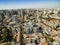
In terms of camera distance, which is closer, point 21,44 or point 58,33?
→ point 21,44

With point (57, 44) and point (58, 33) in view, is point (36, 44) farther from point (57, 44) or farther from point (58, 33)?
point (58, 33)

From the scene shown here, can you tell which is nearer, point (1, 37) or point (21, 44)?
point (21, 44)

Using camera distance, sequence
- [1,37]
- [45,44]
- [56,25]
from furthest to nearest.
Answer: [56,25], [1,37], [45,44]

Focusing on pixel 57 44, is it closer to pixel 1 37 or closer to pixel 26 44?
pixel 26 44

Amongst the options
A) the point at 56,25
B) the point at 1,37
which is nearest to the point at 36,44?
the point at 1,37

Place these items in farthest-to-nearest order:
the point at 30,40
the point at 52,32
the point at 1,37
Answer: the point at 52,32, the point at 1,37, the point at 30,40

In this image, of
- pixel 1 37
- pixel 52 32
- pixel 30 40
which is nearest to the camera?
pixel 30 40

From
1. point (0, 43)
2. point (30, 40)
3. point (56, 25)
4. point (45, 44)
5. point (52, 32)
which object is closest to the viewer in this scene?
point (45, 44)

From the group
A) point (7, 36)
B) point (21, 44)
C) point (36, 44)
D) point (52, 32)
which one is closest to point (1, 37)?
point (7, 36)
